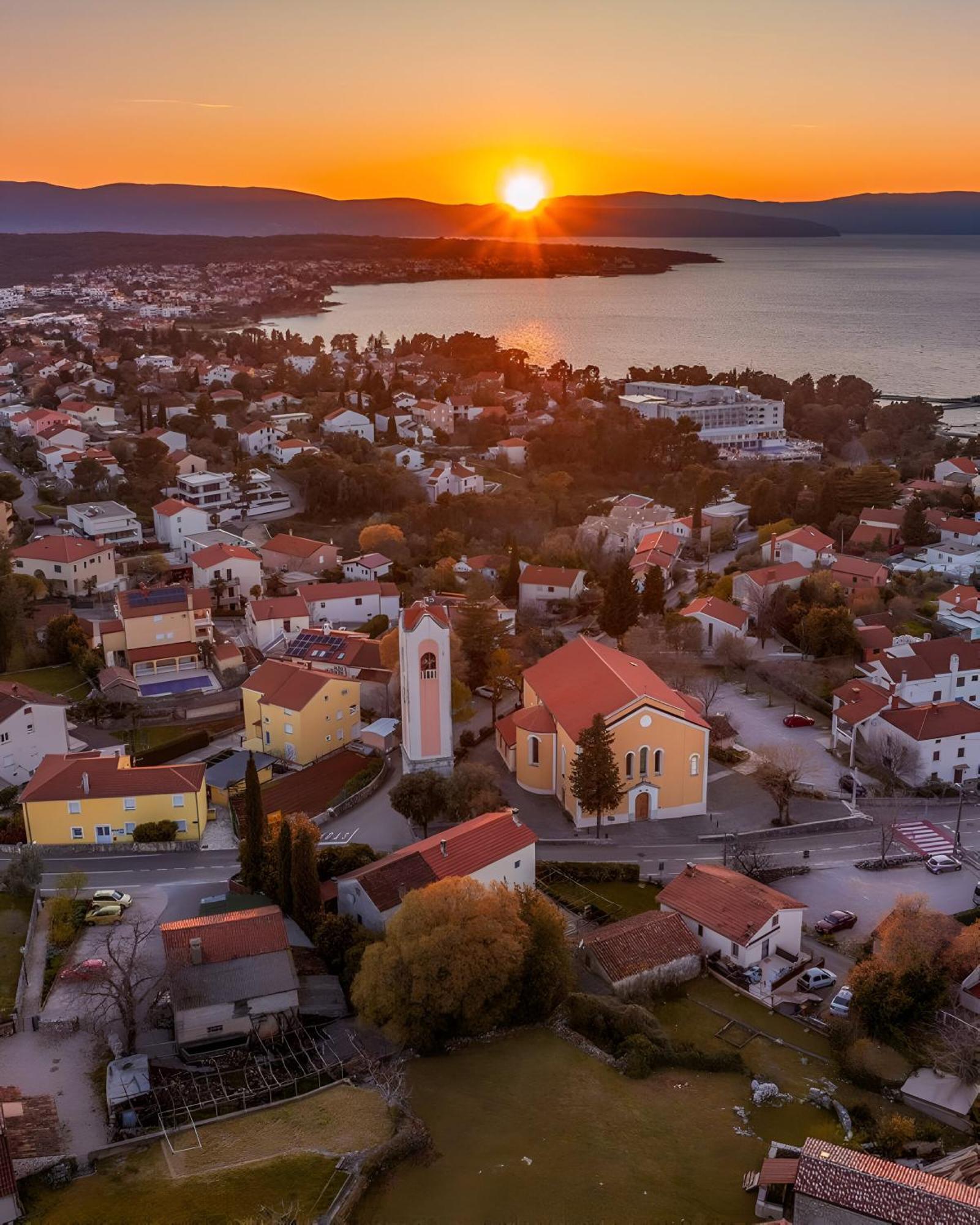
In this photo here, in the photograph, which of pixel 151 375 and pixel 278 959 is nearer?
pixel 278 959

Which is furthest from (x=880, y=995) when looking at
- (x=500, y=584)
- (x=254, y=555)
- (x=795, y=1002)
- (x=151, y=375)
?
(x=151, y=375)

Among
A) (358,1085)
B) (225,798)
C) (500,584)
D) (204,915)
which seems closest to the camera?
(358,1085)

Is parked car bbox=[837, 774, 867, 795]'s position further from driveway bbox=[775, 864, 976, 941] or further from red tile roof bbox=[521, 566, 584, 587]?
red tile roof bbox=[521, 566, 584, 587]

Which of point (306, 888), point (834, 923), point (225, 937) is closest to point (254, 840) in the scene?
point (306, 888)

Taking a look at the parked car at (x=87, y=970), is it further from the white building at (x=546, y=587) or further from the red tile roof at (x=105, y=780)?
the white building at (x=546, y=587)

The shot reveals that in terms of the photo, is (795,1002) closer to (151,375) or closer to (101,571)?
(101,571)
